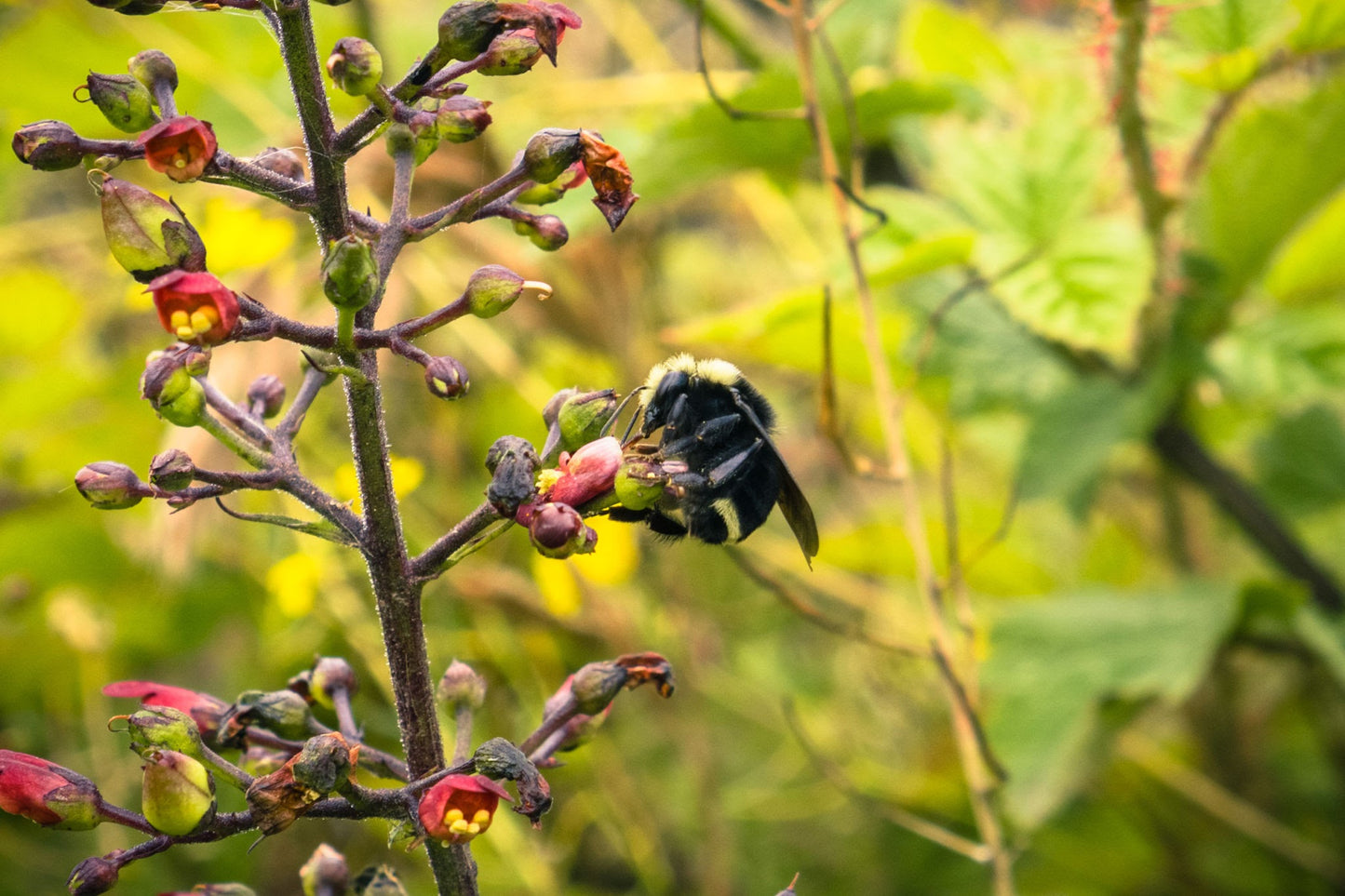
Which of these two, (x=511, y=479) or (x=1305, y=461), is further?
(x=1305, y=461)

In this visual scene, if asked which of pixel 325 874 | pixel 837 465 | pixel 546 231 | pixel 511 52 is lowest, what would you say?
pixel 837 465

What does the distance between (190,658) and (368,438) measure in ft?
5.83

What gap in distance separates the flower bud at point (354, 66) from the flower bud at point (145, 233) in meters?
0.10

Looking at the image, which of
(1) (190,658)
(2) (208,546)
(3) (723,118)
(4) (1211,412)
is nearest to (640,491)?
(3) (723,118)

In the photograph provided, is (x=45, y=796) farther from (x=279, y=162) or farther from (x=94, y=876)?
(x=279, y=162)

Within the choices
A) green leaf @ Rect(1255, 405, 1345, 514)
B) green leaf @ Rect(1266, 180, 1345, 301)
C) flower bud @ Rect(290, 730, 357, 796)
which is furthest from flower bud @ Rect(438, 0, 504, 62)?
green leaf @ Rect(1255, 405, 1345, 514)

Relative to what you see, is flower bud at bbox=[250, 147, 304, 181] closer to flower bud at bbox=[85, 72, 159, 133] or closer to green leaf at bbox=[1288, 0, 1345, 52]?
flower bud at bbox=[85, 72, 159, 133]

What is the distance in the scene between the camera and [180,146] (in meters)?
0.51

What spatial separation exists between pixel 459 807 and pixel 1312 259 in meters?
1.03

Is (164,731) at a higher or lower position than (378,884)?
higher

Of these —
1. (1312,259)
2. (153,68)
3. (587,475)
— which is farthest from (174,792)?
(1312,259)

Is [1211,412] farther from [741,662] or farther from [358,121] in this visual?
[358,121]

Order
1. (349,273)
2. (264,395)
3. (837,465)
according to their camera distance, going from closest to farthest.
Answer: (349,273) → (264,395) → (837,465)

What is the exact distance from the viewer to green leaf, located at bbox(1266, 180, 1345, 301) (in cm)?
110
